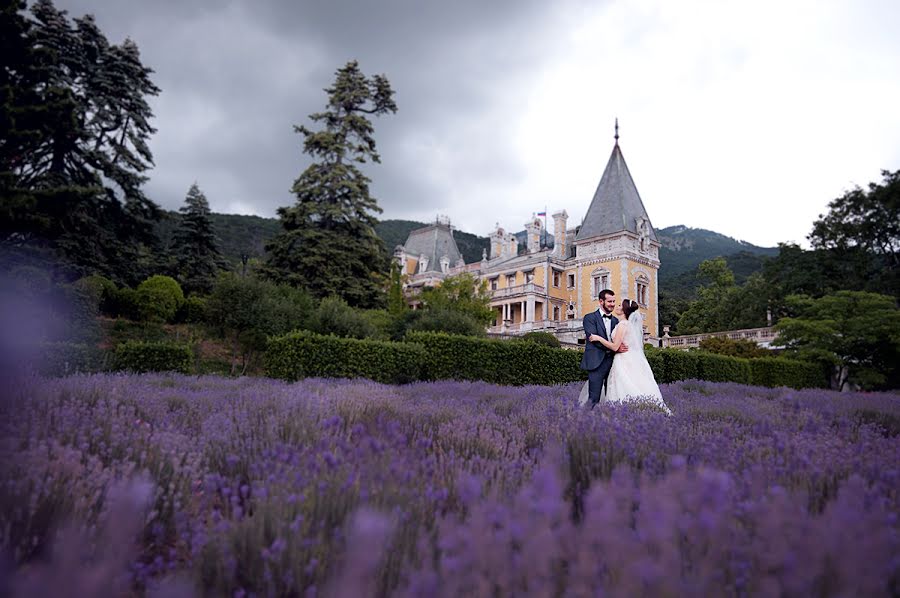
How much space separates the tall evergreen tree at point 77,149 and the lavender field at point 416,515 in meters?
20.9

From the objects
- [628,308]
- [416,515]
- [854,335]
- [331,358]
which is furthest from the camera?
[854,335]

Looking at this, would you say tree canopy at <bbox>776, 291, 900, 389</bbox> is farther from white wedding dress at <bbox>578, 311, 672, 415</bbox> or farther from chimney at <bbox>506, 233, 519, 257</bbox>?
chimney at <bbox>506, 233, 519, 257</bbox>

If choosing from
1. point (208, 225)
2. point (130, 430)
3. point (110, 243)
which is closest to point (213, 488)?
point (130, 430)

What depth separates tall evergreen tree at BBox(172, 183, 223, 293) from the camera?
120ft

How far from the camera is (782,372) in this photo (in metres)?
24.8

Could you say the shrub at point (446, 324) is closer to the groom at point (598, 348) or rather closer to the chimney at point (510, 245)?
the groom at point (598, 348)

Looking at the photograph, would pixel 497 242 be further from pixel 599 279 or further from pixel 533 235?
pixel 599 279

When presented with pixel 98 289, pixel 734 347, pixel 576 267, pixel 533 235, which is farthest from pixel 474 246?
pixel 98 289

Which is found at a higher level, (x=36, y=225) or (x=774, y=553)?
(x=36, y=225)

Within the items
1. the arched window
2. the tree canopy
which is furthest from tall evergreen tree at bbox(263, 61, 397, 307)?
the arched window

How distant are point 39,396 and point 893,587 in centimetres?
465

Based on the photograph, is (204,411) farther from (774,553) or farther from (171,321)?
(171,321)

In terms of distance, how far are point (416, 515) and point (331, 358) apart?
1114 cm

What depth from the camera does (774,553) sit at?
5.36 feet
